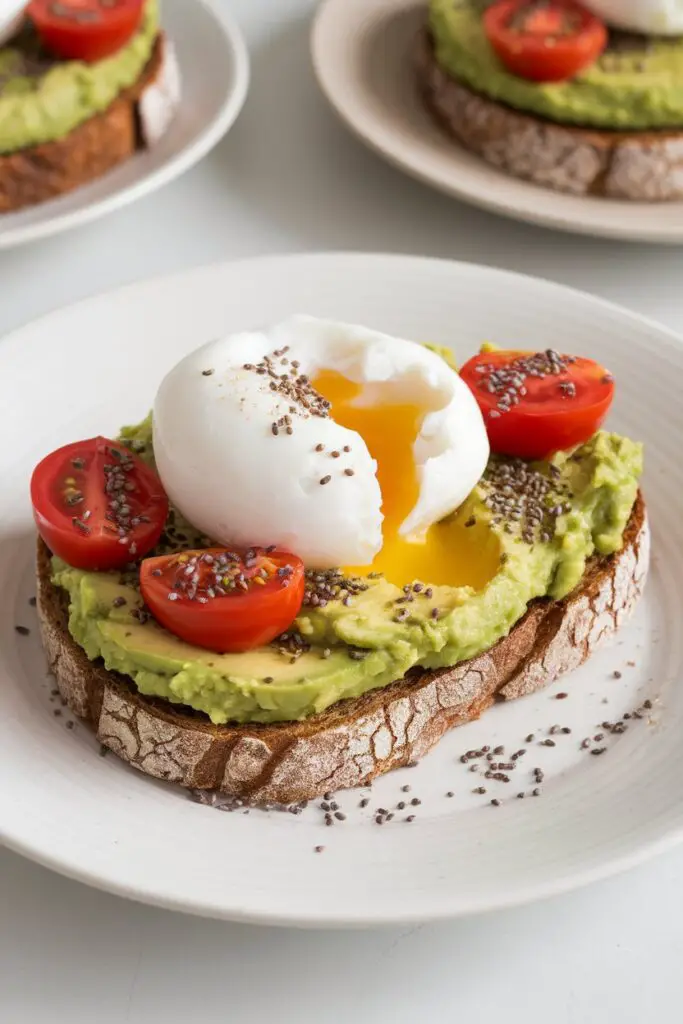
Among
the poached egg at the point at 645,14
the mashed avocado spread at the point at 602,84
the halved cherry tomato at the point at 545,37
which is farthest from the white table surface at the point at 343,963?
the poached egg at the point at 645,14

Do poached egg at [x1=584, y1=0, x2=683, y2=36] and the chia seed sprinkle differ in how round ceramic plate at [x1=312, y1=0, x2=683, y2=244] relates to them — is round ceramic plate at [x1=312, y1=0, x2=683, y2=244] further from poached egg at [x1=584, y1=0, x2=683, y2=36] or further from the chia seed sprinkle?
the chia seed sprinkle

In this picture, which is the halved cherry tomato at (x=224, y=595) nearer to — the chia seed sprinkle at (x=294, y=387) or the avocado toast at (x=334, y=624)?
the avocado toast at (x=334, y=624)

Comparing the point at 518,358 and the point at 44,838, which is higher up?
the point at 518,358

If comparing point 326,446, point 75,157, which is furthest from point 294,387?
point 75,157

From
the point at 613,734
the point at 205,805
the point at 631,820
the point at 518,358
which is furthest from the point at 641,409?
the point at 205,805

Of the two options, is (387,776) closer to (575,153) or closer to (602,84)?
(575,153)

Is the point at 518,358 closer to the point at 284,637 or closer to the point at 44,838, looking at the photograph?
the point at 284,637
